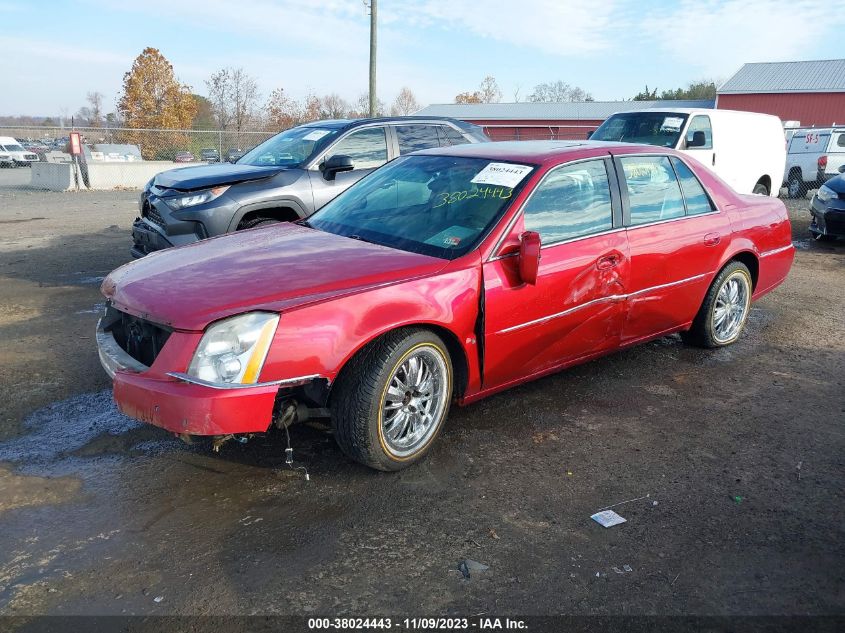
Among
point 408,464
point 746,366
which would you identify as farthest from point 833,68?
point 408,464

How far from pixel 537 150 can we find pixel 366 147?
11.4ft

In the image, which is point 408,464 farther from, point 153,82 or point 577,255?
point 153,82

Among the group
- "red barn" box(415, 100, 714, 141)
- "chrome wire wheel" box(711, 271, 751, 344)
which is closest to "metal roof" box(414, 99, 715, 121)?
"red barn" box(415, 100, 714, 141)

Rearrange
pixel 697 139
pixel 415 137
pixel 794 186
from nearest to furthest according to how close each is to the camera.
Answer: pixel 415 137 → pixel 697 139 → pixel 794 186

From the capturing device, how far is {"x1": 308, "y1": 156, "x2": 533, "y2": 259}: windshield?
3.98 meters

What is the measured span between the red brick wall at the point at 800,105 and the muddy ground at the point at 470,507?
124 ft

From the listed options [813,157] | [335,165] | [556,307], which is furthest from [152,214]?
[813,157]

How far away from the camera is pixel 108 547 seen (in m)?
2.96

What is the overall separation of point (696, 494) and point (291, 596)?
204 centimetres

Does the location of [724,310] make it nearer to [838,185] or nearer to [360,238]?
[360,238]

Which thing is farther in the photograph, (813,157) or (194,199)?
(813,157)

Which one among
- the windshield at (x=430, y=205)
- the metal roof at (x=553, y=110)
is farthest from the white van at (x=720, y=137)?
the metal roof at (x=553, y=110)

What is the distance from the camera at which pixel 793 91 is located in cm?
3947

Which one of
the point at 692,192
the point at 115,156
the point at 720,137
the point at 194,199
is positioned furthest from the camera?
the point at 115,156
